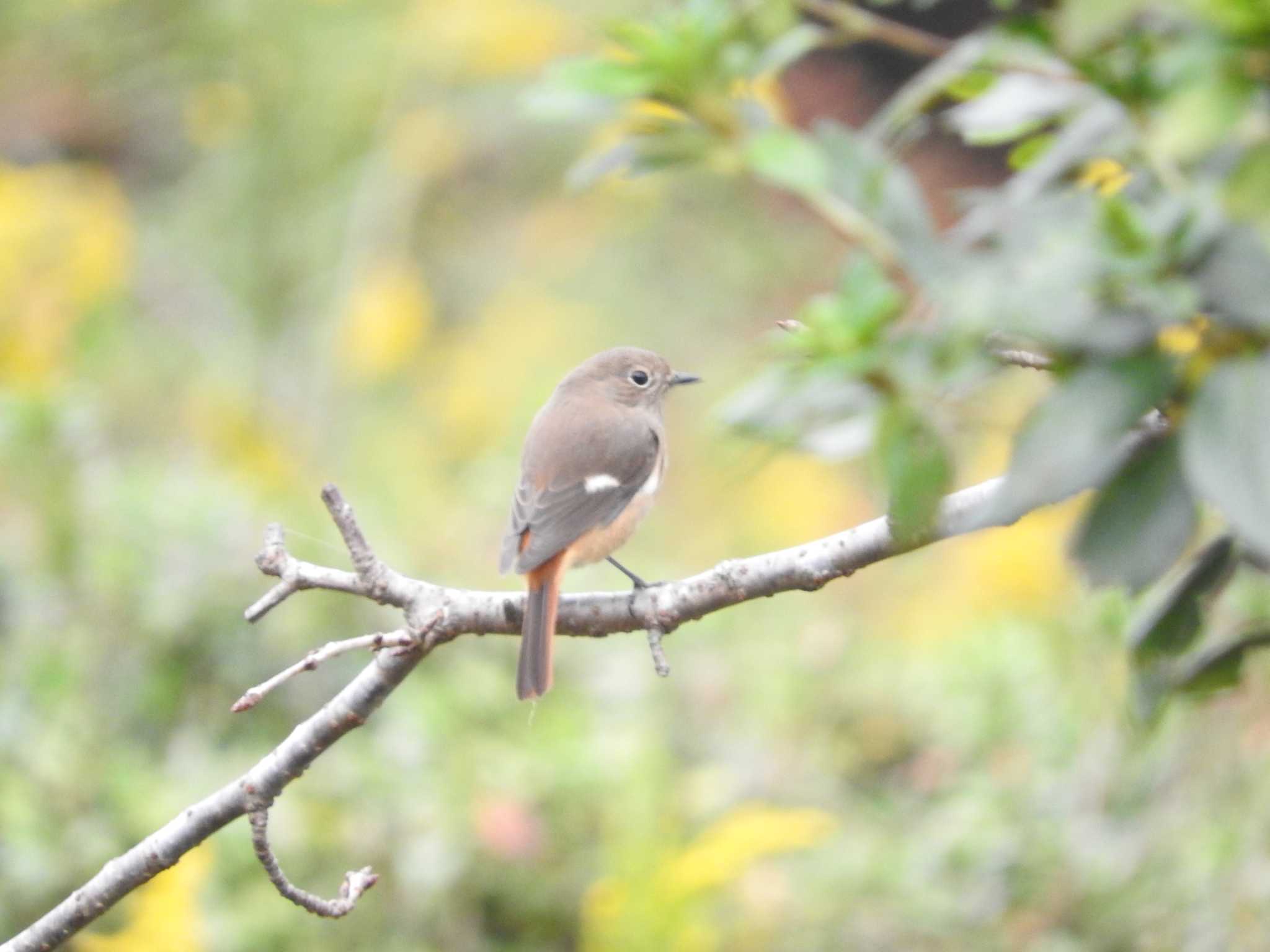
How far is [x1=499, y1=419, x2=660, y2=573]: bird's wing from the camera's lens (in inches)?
112

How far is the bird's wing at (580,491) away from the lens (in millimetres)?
2855


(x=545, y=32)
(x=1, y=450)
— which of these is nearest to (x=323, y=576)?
(x=1, y=450)

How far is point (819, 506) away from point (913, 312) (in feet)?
16.2

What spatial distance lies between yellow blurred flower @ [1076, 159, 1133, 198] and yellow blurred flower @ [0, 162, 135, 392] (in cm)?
513

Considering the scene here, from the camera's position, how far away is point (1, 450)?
435cm

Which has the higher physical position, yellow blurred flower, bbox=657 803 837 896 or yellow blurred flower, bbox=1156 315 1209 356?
yellow blurred flower, bbox=1156 315 1209 356

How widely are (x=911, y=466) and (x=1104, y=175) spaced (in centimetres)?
70

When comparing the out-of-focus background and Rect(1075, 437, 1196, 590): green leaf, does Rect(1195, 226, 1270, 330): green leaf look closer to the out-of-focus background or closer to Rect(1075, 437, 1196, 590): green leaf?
Rect(1075, 437, 1196, 590): green leaf

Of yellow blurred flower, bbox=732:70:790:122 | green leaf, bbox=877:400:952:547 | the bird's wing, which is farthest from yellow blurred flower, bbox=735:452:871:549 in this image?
green leaf, bbox=877:400:952:547

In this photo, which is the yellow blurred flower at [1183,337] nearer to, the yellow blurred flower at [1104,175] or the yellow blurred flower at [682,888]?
the yellow blurred flower at [1104,175]

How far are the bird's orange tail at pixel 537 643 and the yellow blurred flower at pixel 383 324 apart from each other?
460 centimetres

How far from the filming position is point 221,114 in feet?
25.7

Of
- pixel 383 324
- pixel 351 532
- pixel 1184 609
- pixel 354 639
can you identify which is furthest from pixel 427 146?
pixel 1184 609

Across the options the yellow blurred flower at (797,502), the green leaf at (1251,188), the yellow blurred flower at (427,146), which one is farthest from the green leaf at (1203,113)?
the yellow blurred flower at (427,146)
